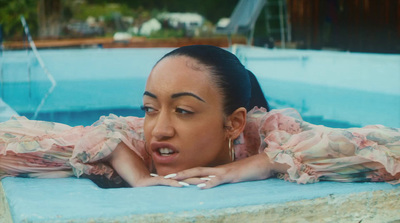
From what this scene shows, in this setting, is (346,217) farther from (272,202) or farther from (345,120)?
(345,120)

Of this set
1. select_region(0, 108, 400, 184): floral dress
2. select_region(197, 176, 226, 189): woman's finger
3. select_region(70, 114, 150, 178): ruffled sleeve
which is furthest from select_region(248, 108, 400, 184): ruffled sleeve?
select_region(70, 114, 150, 178): ruffled sleeve

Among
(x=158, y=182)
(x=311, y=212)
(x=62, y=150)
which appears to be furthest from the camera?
(x=62, y=150)

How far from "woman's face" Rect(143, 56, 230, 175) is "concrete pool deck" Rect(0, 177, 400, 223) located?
169 mm

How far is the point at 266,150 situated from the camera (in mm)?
2100

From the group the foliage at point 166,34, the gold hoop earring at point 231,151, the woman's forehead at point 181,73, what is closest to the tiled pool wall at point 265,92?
the gold hoop earring at point 231,151

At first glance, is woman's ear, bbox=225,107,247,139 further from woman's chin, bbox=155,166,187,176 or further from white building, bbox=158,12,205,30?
white building, bbox=158,12,205,30

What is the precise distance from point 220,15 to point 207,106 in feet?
92.1

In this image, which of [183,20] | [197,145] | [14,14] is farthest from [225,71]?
[183,20]

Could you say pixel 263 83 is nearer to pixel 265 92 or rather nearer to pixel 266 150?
pixel 265 92

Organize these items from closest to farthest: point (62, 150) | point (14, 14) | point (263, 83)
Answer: point (62, 150) < point (263, 83) < point (14, 14)

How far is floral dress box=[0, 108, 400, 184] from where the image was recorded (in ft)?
6.68

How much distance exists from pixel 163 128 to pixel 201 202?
0.37 meters

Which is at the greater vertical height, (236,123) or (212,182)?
(236,123)

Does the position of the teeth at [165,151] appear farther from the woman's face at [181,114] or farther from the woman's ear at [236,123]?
the woman's ear at [236,123]
